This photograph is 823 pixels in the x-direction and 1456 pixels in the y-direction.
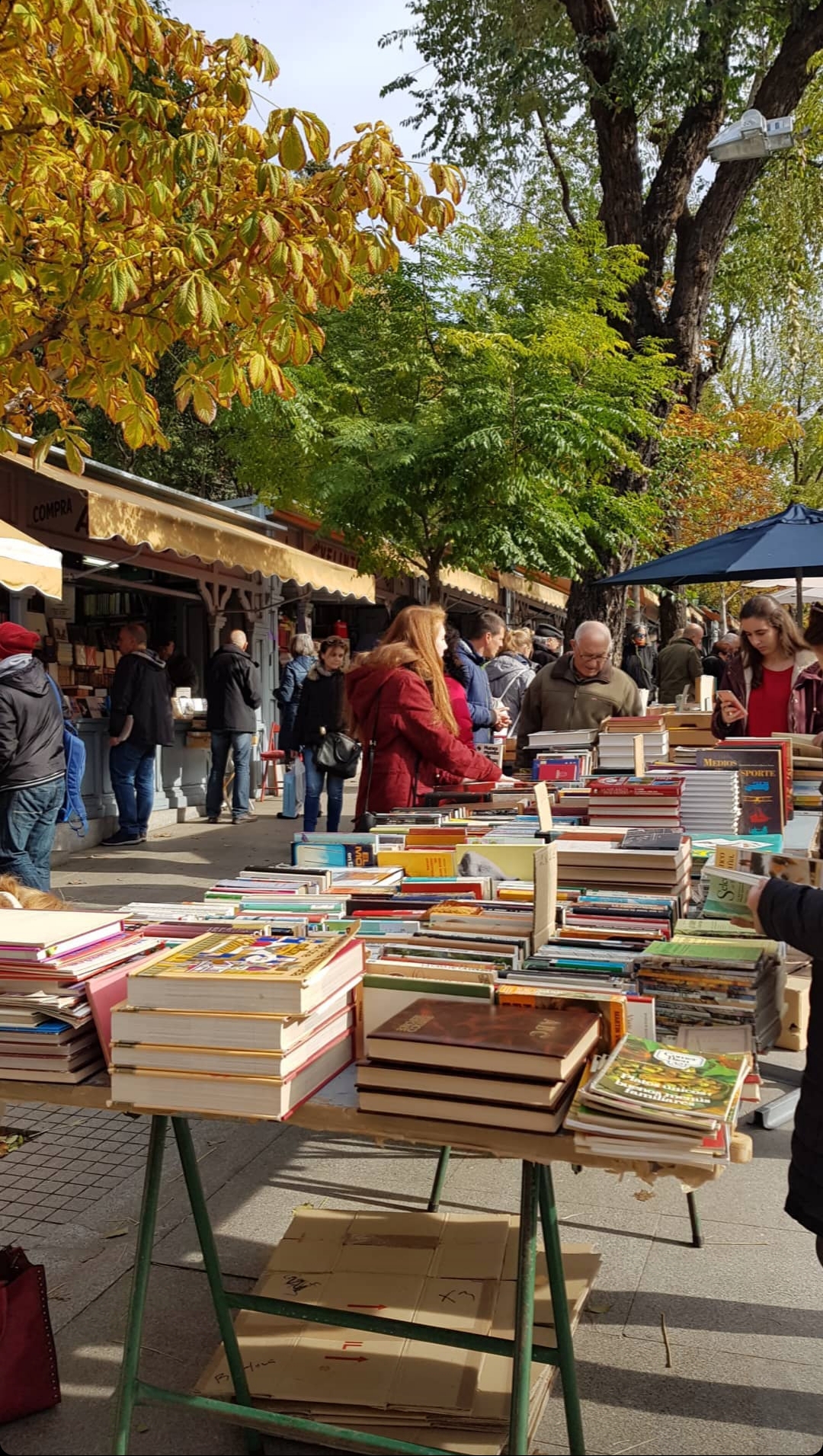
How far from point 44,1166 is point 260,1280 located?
144 centimetres

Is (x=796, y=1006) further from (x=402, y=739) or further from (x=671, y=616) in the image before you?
(x=671, y=616)

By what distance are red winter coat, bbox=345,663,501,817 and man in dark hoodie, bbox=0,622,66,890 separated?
2.28 m

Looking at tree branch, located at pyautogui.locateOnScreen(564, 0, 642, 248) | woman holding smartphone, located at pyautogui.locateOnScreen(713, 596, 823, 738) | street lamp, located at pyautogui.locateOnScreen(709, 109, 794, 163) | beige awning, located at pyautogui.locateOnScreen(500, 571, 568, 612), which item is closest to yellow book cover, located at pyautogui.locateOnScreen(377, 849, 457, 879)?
woman holding smartphone, located at pyautogui.locateOnScreen(713, 596, 823, 738)

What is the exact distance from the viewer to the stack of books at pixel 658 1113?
182 cm

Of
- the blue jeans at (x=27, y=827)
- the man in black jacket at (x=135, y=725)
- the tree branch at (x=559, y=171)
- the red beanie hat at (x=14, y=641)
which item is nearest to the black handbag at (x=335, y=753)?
the man in black jacket at (x=135, y=725)

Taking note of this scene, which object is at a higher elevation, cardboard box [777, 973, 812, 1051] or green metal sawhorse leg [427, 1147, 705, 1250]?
cardboard box [777, 973, 812, 1051]

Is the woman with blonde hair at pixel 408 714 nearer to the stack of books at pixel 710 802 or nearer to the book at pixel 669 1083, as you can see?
the stack of books at pixel 710 802

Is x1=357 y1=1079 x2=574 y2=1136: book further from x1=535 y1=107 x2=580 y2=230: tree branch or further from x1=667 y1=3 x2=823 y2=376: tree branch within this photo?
x1=535 y1=107 x2=580 y2=230: tree branch

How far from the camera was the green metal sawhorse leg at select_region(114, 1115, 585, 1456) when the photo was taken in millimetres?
2025

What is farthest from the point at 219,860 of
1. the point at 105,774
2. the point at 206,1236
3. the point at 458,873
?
the point at 206,1236

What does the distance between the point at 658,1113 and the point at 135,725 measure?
29.8ft

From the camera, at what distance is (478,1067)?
6.40ft

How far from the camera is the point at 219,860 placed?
980 cm

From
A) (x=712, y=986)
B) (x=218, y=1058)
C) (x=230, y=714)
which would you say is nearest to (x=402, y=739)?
(x=712, y=986)
